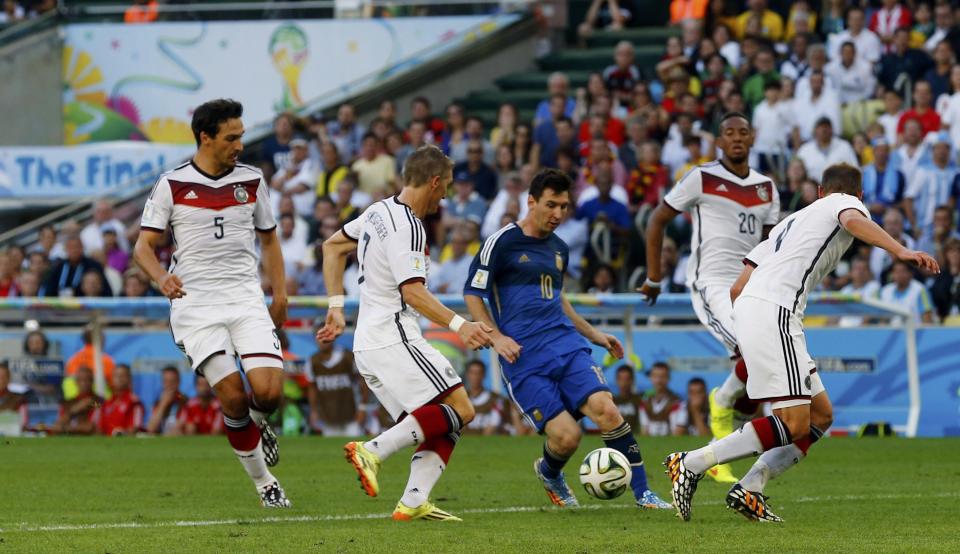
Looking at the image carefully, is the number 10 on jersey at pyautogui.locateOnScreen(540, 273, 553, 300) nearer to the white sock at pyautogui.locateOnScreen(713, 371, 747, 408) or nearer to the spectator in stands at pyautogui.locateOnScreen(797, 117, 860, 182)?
the white sock at pyautogui.locateOnScreen(713, 371, 747, 408)

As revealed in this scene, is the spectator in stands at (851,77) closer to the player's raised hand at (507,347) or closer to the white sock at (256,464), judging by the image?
the white sock at (256,464)

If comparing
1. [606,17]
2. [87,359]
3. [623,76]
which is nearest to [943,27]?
[623,76]

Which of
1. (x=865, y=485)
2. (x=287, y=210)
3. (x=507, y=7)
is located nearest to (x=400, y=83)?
(x=507, y=7)

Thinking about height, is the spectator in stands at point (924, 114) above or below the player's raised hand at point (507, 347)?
above

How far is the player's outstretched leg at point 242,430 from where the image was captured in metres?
10.5

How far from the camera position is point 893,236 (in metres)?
18.8

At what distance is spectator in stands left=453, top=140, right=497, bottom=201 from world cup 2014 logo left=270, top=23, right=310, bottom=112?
6135mm

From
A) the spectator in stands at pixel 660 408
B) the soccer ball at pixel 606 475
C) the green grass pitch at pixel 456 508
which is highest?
the soccer ball at pixel 606 475

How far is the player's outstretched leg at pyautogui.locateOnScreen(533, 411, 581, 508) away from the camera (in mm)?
10289

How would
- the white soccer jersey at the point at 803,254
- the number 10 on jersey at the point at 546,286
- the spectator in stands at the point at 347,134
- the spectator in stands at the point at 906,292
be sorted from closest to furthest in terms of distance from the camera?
1. the white soccer jersey at the point at 803,254
2. the number 10 on jersey at the point at 546,286
3. the spectator in stands at the point at 906,292
4. the spectator in stands at the point at 347,134

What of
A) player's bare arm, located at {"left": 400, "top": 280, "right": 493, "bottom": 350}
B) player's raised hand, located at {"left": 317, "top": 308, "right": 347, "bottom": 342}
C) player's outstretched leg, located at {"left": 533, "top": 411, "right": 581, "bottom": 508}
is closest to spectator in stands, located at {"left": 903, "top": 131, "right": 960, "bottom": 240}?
player's outstretched leg, located at {"left": 533, "top": 411, "right": 581, "bottom": 508}

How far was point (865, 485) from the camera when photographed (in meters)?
12.0

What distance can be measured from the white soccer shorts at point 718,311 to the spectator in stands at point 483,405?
6006mm

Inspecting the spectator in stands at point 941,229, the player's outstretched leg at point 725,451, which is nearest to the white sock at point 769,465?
the player's outstretched leg at point 725,451
